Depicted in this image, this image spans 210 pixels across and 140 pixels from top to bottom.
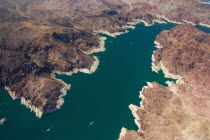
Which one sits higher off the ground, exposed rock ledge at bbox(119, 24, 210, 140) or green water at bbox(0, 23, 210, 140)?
exposed rock ledge at bbox(119, 24, 210, 140)

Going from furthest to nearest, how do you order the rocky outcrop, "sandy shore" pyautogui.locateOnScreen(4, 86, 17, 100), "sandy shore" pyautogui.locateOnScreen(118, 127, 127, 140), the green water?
"sandy shore" pyautogui.locateOnScreen(4, 86, 17, 100)
the rocky outcrop
"sandy shore" pyautogui.locateOnScreen(118, 127, 127, 140)
the green water

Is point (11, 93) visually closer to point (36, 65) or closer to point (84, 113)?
point (36, 65)

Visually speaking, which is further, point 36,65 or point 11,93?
point 36,65

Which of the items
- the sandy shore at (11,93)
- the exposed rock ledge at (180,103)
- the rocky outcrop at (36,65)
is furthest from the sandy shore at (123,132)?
the sandy shore at (11,93)

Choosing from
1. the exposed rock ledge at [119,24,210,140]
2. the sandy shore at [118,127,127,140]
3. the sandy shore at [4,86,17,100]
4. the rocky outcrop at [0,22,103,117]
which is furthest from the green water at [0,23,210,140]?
the exposed rock ledge at [119,24,210,140]

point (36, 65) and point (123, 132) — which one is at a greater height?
point (36, 65)

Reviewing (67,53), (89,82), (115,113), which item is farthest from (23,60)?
(115,113)

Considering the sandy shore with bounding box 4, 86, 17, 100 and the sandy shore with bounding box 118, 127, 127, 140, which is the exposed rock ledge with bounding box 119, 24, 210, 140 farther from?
the sandy shore with bounding box 4, 86, 17, 100

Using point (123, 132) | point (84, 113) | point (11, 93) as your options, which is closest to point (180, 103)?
point (123, 132)

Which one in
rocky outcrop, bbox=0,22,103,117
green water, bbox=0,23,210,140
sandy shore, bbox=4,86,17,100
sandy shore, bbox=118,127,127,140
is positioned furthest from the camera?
sandy shore, bbox=4,86,17,100
